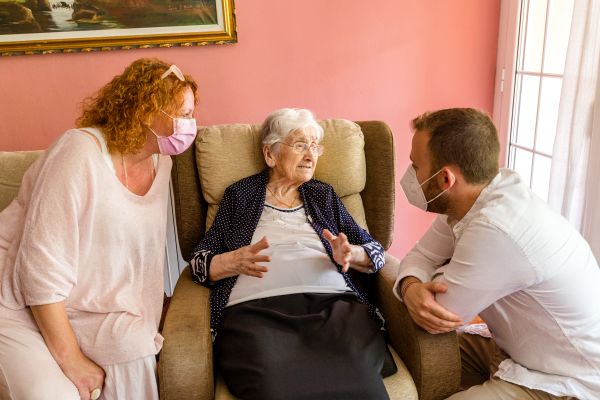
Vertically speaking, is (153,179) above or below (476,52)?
below

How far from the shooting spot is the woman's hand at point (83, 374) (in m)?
1.30

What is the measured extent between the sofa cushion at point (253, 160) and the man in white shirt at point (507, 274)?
54 centimetres

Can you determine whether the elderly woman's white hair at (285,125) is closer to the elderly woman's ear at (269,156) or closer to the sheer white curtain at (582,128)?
the elderly woman's ear at (269,156)

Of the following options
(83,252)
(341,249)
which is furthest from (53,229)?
(341,249)

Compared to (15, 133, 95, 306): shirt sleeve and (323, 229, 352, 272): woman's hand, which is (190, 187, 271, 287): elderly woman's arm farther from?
(15, 133, 95, 306): shirt sleeve

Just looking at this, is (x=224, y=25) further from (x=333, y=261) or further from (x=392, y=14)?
(x=333, y=261)

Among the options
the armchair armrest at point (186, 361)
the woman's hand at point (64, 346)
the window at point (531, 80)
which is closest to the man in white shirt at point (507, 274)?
the armchair armrest at point (186, 361)

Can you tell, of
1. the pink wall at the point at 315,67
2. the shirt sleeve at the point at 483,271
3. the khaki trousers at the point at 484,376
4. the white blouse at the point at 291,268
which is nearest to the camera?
the shirt sleeve at the point at 483,271

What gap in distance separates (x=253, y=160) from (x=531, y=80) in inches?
53.1

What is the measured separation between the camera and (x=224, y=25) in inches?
85.8

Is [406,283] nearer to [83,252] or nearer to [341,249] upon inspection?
[341,249]

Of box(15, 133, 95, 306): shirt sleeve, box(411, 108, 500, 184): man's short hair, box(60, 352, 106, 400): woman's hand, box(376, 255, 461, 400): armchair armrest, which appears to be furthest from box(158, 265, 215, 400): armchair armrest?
box(411, 108, 500, 184): man's short hair

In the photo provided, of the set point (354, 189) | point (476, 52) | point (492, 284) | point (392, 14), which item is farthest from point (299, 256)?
point (476, 52)

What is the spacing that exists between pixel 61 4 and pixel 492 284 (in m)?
2.00
